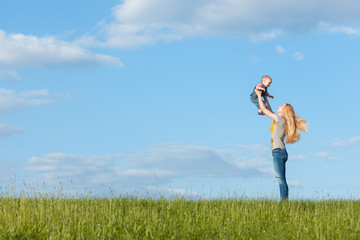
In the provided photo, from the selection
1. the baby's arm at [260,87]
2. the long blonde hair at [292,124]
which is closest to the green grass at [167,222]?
the long blonde hair at [292,124]

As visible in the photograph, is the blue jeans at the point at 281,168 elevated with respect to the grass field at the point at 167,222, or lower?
elevated

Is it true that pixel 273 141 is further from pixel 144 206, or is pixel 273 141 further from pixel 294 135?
pixel 144 206

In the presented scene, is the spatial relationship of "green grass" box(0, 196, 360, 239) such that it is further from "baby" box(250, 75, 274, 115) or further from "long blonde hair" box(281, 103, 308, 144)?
"baby" box(250, 75, 274, 115)

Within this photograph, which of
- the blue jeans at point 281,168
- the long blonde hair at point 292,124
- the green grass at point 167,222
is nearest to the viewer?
the green grass at point 167,222

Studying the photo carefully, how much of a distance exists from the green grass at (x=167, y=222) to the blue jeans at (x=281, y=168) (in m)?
0.71

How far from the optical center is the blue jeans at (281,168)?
420 inches

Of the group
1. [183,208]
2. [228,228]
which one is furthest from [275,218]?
[183,208]

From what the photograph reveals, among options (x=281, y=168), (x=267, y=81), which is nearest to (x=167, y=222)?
(x=281, y=168)

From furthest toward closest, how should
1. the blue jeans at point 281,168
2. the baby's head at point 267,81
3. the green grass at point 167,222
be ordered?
the baby's head at point 267,81 → the blue jeans at point 281,168 → the green grass at point 167,222

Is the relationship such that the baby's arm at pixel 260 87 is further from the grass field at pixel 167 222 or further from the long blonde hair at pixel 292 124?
the grass field at pixel 167 222

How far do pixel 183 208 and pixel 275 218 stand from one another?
6.55 ft

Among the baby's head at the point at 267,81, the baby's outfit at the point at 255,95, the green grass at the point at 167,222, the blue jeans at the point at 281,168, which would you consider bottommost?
the green grass at the point at 167,222

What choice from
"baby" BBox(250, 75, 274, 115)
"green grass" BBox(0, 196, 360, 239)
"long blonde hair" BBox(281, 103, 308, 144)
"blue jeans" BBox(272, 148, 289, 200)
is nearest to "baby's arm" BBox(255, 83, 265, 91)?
"baby" BBox(250, 75, 274, 115)

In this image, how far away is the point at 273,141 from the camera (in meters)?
10.9
